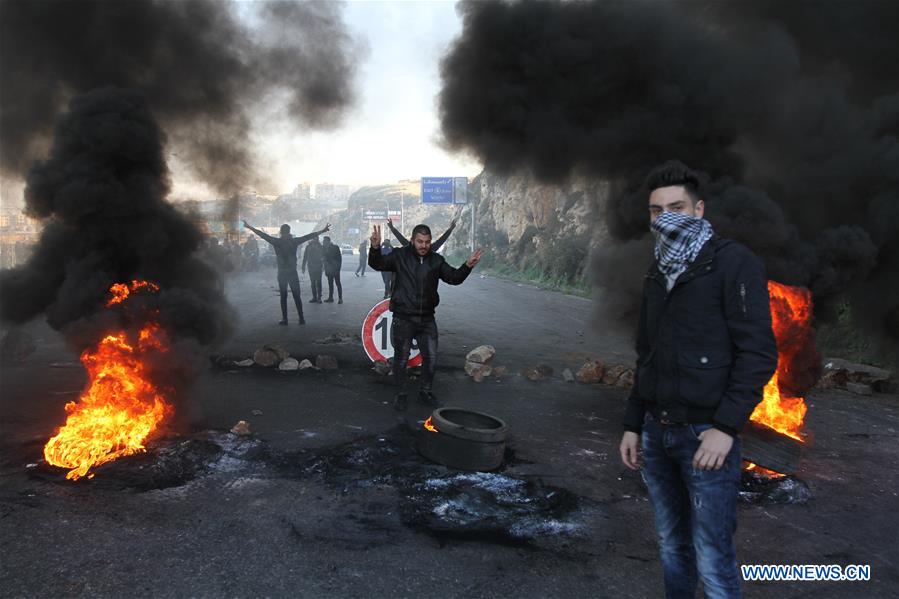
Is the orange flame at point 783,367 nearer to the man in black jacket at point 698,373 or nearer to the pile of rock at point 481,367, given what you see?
the man in black jacket at point 698,373

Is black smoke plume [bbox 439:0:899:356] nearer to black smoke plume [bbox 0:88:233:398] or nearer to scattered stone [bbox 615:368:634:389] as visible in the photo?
scattered stone [bbox 615:368:634:389]

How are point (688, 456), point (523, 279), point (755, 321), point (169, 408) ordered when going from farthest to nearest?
point (523, 279) < point (169, 408) < point (688, 456) < point (755, 321)

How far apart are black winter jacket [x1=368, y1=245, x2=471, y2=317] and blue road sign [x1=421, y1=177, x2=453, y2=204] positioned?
131ft

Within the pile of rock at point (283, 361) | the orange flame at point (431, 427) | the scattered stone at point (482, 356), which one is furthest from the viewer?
the scattered stone at point (482, 356)

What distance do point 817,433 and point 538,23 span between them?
6298 mm

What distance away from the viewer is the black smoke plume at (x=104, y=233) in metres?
5.02

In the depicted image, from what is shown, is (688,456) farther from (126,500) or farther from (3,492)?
(3,492)

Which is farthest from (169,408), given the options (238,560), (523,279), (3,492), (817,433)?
(523,279)

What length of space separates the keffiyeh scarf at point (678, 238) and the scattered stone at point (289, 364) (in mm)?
6431

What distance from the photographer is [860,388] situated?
7660mm

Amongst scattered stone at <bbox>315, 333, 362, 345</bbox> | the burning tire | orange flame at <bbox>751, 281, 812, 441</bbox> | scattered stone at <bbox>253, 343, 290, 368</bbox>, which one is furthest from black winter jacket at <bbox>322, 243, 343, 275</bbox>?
orange flame at <bbox>751, 281, 812, 441</bbox>

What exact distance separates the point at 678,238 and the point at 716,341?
0.40 m

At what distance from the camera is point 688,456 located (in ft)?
6.72

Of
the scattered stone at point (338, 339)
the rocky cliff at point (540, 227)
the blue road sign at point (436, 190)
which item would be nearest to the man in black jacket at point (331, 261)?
the scattered stone at point (338, 339)
